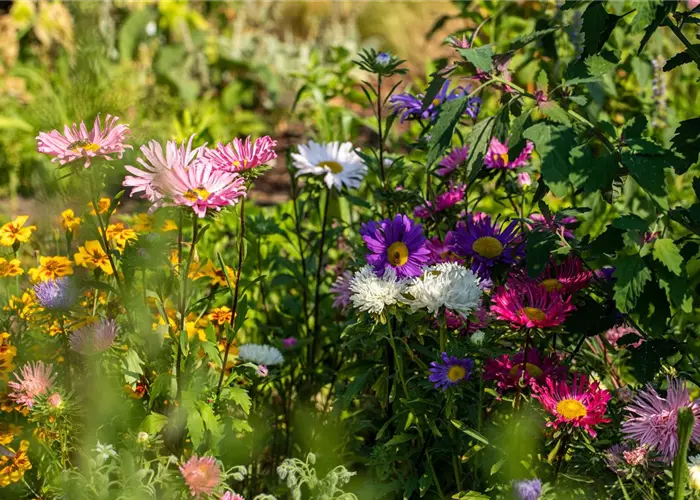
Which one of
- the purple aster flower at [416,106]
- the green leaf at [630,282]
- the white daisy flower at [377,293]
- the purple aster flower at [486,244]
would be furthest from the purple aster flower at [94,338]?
the green leaf at [630,282]

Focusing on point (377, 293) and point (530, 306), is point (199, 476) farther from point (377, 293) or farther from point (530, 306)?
point (530, 306)

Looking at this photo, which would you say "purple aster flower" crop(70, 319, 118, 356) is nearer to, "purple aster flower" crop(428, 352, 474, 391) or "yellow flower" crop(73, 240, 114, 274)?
"yellow flower" crop(73, 240, 114, 274)

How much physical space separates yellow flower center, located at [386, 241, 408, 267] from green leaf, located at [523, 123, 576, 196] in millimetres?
338

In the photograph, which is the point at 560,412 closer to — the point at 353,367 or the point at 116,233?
the point at 353,367

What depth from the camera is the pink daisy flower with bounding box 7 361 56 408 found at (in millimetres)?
1410

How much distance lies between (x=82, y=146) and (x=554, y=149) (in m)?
0.79

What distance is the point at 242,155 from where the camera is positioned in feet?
4.51

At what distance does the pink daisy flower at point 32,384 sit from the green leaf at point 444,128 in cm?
79

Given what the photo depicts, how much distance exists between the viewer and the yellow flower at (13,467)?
1.43 metres

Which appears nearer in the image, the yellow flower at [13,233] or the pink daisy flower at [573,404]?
the pink daisy flower at [573,404]

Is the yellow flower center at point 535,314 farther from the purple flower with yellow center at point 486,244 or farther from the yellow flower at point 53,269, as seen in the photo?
the yellow flower at point 53,269

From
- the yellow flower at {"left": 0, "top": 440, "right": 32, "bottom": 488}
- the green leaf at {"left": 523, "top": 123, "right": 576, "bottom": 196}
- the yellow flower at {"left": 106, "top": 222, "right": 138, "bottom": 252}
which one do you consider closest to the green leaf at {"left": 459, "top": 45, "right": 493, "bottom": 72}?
the green leaf at {"left": 523, "top": 123, "right": 576, "bottom": 196}

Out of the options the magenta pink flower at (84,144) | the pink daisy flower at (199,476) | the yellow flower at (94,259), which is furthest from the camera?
the yellow flower at (94,259)

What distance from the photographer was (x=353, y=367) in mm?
1659
